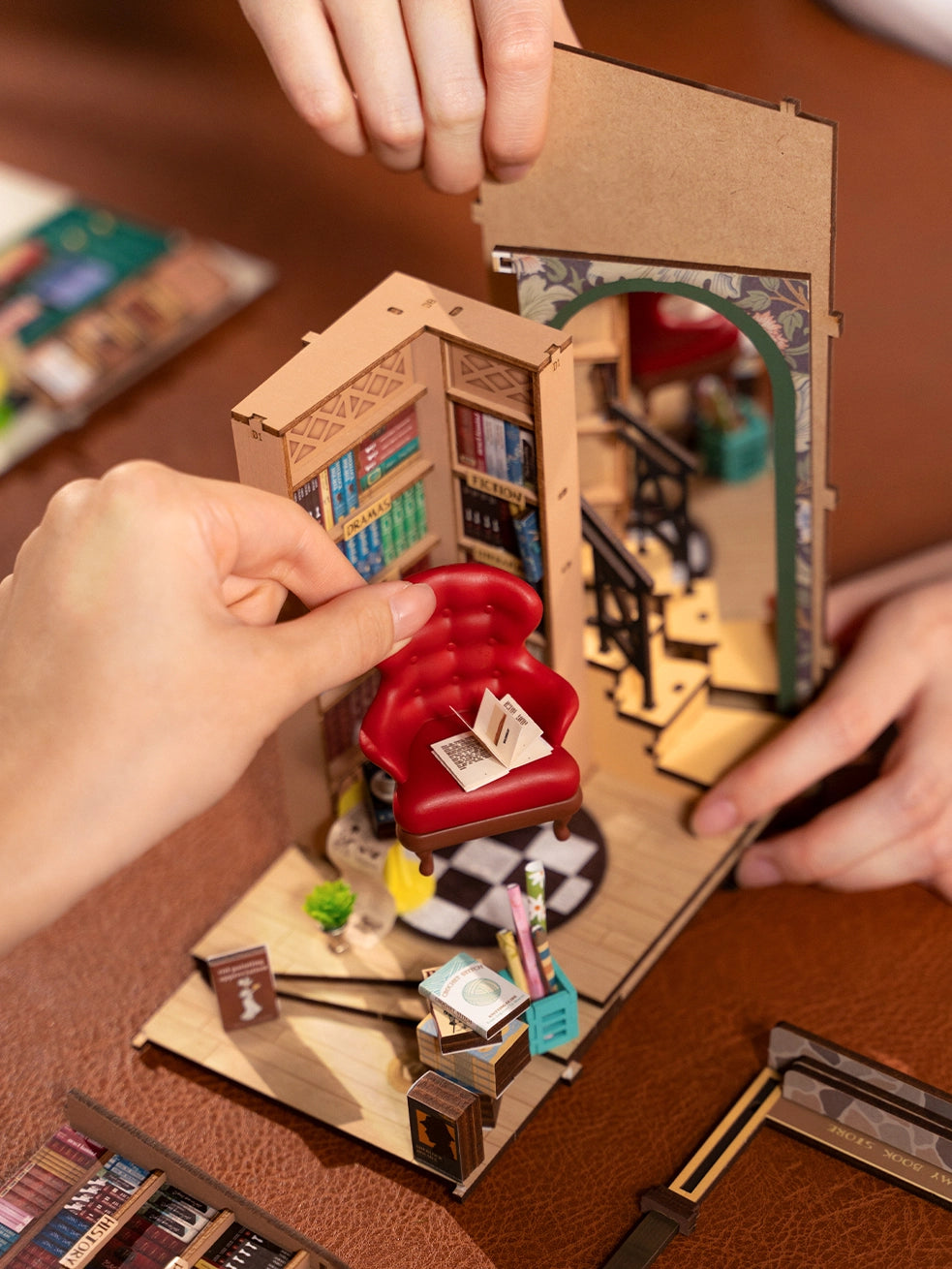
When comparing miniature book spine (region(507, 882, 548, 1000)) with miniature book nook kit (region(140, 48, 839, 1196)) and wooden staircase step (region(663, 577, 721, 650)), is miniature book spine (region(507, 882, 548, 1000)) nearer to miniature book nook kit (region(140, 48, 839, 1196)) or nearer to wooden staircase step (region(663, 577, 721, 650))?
miniature book nook kit (region(140, 48, 839, 1196))

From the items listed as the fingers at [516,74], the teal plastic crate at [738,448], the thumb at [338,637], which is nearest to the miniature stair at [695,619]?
the teal plastic crate at [738,448]

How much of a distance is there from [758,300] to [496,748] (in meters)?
1.45

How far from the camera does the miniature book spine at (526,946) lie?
12.4 feet

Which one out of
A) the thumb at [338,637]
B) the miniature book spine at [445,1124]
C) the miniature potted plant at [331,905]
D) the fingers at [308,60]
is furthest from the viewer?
the miniature potted plant at [331,905]

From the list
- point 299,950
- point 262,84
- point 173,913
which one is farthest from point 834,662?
point 262,84

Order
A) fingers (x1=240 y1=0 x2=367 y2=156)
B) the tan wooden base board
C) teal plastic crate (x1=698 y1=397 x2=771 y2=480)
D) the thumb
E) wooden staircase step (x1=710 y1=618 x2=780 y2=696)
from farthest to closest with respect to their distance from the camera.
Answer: teal plastic crate (x1=698 y1=397 x2=771 y2=480) < wooden staircase step (x1=710 y1=618 x2=780 y2=696) < the tan wooden base board < fingers (x1=240 y1=0 x2=367 y2=156) < the thumb

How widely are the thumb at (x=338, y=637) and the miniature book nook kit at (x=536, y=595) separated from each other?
0.43 m

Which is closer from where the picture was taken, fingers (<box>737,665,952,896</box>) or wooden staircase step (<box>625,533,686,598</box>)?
fingers (<box>737,665,952,896</box>)

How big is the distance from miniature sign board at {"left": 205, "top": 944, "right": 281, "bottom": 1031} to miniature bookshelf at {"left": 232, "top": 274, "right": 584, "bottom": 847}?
25.2 inches

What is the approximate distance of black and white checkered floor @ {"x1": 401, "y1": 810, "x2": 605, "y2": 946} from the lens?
4.32 metres

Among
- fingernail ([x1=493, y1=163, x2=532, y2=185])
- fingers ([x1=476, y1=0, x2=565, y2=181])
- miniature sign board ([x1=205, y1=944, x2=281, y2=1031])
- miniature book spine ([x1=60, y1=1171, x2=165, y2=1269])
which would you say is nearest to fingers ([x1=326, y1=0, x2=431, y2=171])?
fingers ([x1=476, y1=0, x2=565, y2=181])

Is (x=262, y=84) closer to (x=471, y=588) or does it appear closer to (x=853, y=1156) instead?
(x=471, y=588)

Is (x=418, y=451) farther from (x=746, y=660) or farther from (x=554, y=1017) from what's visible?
(x=554, y=1017)

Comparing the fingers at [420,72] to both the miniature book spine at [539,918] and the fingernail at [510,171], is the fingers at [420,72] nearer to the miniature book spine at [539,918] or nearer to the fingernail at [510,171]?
the fingernail at [510,171]
